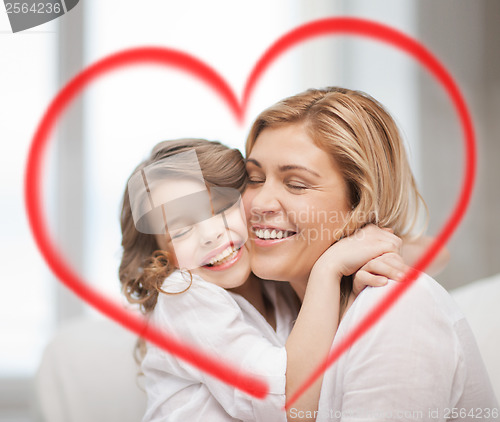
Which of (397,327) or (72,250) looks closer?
(397,327)

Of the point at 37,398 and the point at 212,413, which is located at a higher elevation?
the point at 212,413

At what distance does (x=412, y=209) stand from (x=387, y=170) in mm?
100

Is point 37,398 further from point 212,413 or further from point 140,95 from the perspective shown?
point 140,95

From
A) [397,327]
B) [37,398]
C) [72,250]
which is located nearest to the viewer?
[397,327]

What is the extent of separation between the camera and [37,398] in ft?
2.85

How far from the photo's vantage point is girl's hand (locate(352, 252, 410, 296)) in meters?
0.59

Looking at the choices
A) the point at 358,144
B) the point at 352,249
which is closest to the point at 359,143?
the point at 358,144

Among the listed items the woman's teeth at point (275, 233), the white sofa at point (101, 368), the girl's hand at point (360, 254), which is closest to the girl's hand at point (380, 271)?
the girl's hand at point (360, 254)

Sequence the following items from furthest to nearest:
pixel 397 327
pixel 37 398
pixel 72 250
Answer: pixel 37 398
pixel 72 250
pixel 397 327

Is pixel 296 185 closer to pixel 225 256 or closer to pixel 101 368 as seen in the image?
pixel 225 256

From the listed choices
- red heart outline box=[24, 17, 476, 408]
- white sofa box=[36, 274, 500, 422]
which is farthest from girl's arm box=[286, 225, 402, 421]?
white sofa box=[36, 274, 500, 422]

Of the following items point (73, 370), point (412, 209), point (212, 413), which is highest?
point (412, 209)

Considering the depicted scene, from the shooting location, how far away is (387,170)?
2.13 feet

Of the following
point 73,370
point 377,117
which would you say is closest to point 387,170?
point 377,117
